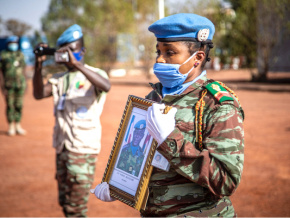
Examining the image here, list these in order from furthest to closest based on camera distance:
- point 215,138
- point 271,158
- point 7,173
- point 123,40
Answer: point 123,40 < point 271,158 < point 7,173 < point 215,138

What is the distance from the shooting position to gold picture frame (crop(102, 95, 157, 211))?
6.36 feet

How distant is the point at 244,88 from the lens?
2117 centimetres

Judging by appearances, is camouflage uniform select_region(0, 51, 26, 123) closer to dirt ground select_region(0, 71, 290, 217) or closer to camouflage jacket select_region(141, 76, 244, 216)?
dirt ground select_region(0, 71, 290, 217)

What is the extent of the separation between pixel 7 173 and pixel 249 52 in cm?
2285

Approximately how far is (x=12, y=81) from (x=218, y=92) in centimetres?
912

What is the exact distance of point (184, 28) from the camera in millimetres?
1935

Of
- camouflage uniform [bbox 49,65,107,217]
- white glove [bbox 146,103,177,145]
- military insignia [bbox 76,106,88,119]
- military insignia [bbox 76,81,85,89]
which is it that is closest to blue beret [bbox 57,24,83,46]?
camouflage uniform [bbox 49,65,107,217]

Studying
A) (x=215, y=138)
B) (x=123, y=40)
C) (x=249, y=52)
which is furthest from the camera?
(x=123, y=40)

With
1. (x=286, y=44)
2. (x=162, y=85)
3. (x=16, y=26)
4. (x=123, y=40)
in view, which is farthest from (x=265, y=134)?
(x=16, y=26)

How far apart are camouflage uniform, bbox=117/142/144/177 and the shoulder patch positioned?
20.6 inches


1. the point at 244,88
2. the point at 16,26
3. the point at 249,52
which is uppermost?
the point at 16,26

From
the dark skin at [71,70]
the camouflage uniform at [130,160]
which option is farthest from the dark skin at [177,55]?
the dark skin at [71,70]

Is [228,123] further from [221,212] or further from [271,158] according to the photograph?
[271,158]

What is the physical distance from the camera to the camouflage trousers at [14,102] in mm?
10055
